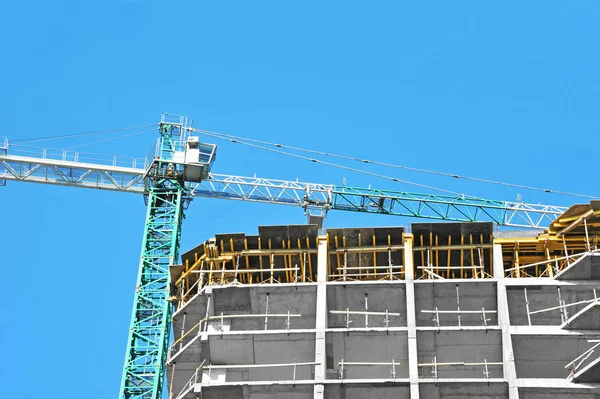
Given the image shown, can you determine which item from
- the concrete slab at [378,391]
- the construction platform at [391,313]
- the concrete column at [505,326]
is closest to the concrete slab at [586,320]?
the construction platform at [391,313]

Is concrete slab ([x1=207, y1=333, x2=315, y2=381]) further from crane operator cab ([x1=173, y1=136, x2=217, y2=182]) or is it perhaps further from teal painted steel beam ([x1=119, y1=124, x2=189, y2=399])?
crane operator cab ([x1=173, y1=136, x2=217, y2=182])

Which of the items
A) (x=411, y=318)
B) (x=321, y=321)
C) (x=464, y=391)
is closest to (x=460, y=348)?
(x=411, y=318)

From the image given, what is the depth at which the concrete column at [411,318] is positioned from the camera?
5412 cm

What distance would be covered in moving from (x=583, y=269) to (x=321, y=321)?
1116cm

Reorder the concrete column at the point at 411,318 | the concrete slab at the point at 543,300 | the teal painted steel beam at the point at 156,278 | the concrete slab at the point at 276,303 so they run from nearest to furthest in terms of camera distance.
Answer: the concrete column at the point at 411,318, the concrete slab at the point at 543,300, the concrete slab at the point at 276,303, the teal painted steel beam at the point at 156,278

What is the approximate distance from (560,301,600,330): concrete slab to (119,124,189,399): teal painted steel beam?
94.6ft

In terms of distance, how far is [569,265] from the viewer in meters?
58.1

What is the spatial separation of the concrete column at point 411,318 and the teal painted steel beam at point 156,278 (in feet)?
73.5

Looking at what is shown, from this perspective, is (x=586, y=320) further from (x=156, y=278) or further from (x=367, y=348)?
(x=156, y=278)

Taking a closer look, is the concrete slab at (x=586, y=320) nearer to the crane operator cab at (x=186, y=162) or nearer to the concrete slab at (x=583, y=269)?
the concrete slab at (x=583, y=269)

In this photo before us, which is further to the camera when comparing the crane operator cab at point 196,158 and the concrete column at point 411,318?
the crane operator cab at point 196,158

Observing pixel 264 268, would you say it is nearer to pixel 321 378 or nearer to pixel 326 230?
pixel 326 230

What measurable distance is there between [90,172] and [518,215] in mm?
30431

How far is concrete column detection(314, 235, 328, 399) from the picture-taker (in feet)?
180
